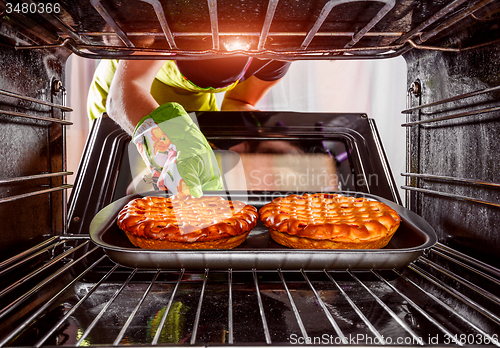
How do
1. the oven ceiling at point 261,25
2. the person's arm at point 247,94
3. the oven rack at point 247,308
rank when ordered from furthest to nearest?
1. the person's arm at point 247,94
2. the oven ceiling at point 261,25
3. the oven rack at point 247,308

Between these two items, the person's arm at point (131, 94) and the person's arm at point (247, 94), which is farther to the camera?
the person's arm at point (247, 94)

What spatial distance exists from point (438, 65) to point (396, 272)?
53 centimetres

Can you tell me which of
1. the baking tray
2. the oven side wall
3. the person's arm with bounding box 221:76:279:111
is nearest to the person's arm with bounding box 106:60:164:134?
the baking tray

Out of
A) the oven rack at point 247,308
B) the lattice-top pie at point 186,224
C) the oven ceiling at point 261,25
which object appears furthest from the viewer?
the lattice-top pie at point 186,224

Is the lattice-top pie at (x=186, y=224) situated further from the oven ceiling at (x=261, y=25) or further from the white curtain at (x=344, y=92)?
the white curtain at (x=344, y=92)

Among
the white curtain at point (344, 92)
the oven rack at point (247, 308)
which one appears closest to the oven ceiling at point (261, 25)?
the oven rack at point (247, 308)

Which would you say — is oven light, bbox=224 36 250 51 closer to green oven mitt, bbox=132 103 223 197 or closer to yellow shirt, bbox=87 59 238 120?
green oven mitt, bbox=132 103 223 197

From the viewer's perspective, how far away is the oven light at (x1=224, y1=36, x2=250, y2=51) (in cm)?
74

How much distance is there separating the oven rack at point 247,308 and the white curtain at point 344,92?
1797mm

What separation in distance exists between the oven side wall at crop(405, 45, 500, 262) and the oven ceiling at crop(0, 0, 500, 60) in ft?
0.20

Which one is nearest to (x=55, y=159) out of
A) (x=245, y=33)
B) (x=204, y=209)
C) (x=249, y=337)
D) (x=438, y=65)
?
(x=204, y=209)

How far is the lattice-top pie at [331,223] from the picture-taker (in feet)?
2.43

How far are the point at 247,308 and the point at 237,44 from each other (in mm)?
592

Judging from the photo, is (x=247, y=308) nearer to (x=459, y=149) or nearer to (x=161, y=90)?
(x=459, y=149)
